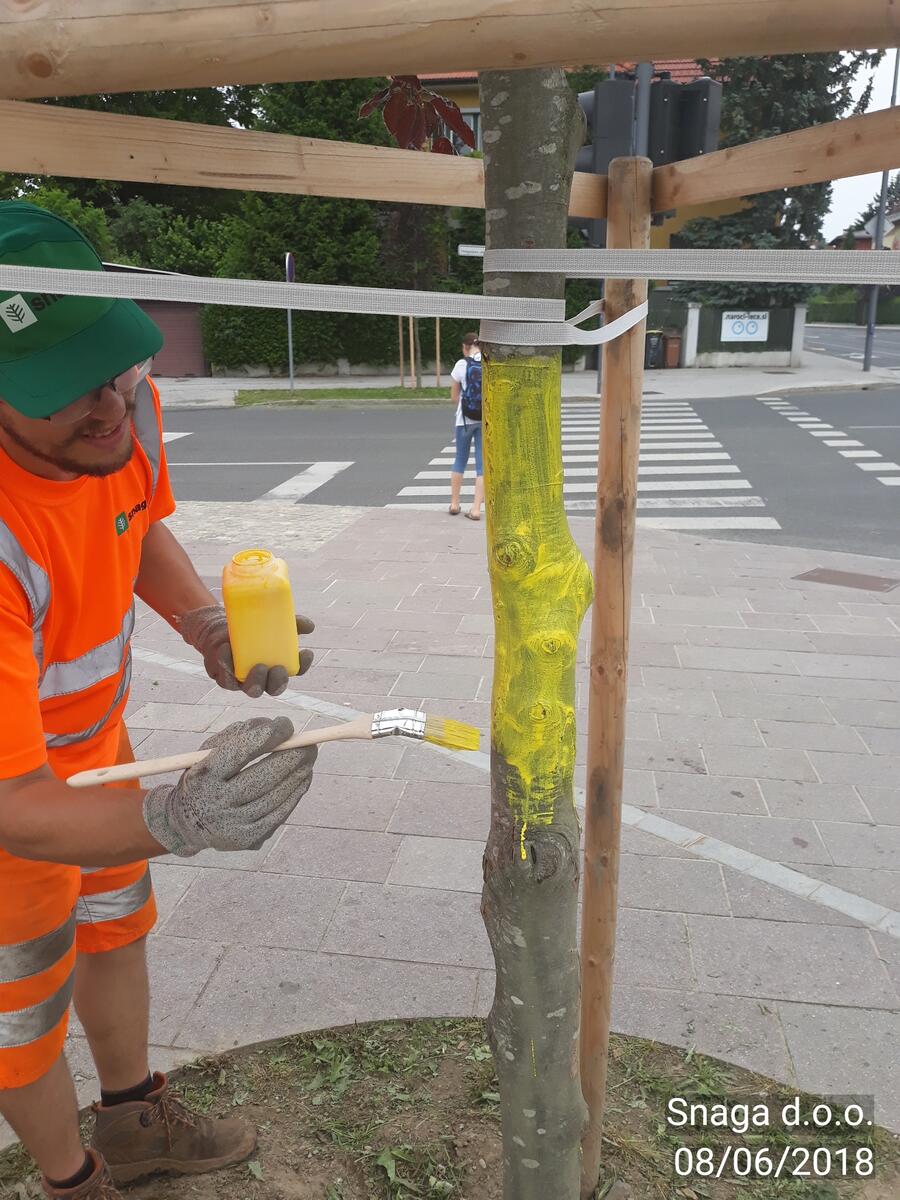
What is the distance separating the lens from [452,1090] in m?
2.27

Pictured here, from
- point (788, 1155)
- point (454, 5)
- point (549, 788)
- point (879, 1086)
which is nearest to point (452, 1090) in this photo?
point (788, 1155)

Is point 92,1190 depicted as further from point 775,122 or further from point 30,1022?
point 775,122

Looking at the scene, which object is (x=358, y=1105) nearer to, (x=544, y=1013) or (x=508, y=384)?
(x=544, y=1013)

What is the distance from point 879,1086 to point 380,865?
1644 mm

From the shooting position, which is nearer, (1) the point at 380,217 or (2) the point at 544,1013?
(2) the point at 544,1013

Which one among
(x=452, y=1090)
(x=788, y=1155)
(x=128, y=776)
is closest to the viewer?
(x=128, y=776)

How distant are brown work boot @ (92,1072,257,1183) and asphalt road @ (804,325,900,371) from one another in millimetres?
26222

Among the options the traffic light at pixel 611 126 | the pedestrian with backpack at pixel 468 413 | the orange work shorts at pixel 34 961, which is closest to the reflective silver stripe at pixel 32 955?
the orange work shorts at pixel 34 961

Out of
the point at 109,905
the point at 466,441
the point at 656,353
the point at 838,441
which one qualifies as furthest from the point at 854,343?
the point at 109,905

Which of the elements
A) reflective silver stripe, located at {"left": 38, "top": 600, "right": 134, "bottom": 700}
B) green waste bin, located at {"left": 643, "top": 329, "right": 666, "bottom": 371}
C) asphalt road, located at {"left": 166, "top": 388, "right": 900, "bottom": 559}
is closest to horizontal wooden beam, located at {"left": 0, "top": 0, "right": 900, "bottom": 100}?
reflective silver stripe, located at {"left": 38, "top": 600, "right": 134, "bottom": 700}

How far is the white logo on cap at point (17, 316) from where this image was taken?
1.47 metres

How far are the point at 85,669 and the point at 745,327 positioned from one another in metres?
24.5

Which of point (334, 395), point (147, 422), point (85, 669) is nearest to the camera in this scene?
point (85, 669)

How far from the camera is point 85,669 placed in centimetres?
184
